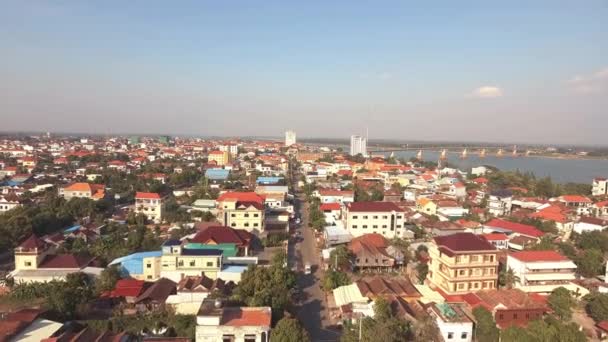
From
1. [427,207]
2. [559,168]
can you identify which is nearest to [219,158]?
[427,207]

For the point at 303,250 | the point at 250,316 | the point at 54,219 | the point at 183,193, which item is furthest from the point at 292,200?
the point at 250,316

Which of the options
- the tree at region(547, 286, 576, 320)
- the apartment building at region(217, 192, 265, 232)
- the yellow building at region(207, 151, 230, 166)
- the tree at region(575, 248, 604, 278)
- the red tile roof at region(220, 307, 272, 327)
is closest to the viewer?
the red tile roof at region(220, 307, 272, 327)

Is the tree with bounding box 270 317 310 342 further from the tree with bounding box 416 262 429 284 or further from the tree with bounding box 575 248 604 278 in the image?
the tree with bounding box 575 248 604 278

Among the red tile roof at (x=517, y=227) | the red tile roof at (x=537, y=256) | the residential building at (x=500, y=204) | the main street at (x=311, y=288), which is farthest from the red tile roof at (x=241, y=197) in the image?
the residential building at (x=500, y=204)

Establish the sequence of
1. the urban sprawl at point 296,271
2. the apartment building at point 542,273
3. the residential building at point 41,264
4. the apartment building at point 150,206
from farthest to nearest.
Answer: the apartment building at point 150,206
the residential building at point 41,264
the apartment building at point 542,273
the urban sprawl at point 296,271

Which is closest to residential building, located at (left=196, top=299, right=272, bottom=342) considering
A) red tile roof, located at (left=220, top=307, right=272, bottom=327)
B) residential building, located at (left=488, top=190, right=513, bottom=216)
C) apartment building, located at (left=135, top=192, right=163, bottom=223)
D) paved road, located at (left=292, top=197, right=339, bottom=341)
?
red tile roof, located at (left=220, top=307, right=272, bottom=327)

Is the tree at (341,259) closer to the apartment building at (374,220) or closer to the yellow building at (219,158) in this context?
the apartment building at (374,220)

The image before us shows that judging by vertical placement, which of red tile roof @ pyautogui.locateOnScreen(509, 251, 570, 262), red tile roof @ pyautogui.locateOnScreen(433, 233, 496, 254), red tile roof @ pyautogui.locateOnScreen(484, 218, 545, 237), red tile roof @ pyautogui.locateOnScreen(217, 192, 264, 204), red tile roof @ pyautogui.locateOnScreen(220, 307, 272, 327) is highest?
red tile roof @ pyautogui.locateOnScreen(433, 233, 496, 254)
